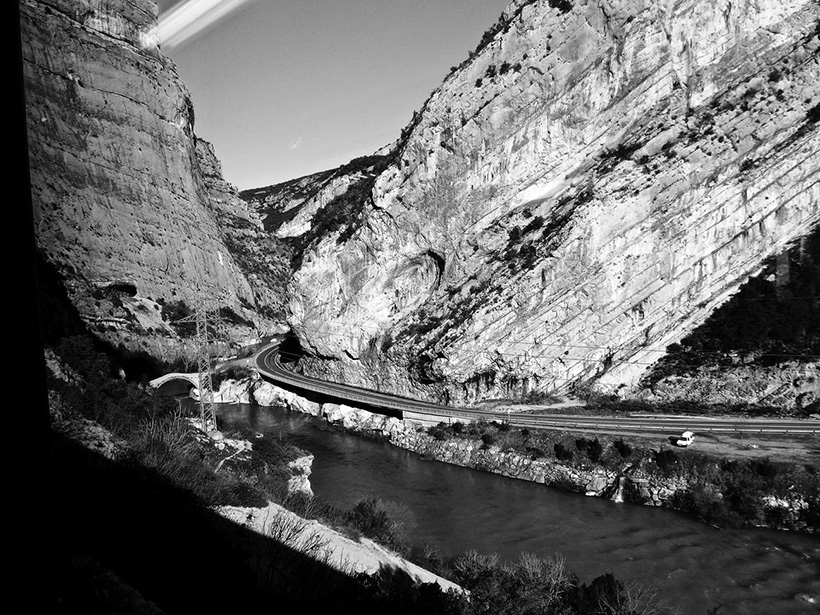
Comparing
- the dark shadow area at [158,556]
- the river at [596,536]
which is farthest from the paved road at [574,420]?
the dark shadow area at [158,556]

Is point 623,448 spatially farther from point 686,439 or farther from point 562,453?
point 686,439

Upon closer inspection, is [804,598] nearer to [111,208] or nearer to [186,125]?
[111,208]

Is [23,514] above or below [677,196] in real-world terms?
below

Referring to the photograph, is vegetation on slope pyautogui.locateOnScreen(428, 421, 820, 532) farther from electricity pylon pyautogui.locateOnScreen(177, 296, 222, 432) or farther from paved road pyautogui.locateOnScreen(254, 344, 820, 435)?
electricity pylon pyautogui.locateOnScreen(177, 296, 222, 432)

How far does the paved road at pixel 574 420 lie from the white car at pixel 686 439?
40.5 inches

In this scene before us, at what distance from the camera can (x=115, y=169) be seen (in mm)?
41156

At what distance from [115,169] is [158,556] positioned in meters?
43.9

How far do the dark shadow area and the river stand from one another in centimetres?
1027

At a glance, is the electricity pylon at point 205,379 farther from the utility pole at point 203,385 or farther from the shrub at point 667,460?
the shrub at point 667,460

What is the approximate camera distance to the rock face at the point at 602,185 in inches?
1091

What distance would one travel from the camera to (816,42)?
90.8ft

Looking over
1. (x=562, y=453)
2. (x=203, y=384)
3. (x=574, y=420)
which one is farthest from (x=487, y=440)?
(x=203, y=384)

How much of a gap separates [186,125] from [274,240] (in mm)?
23016

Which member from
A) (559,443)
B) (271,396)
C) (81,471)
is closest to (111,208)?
(271,396)
